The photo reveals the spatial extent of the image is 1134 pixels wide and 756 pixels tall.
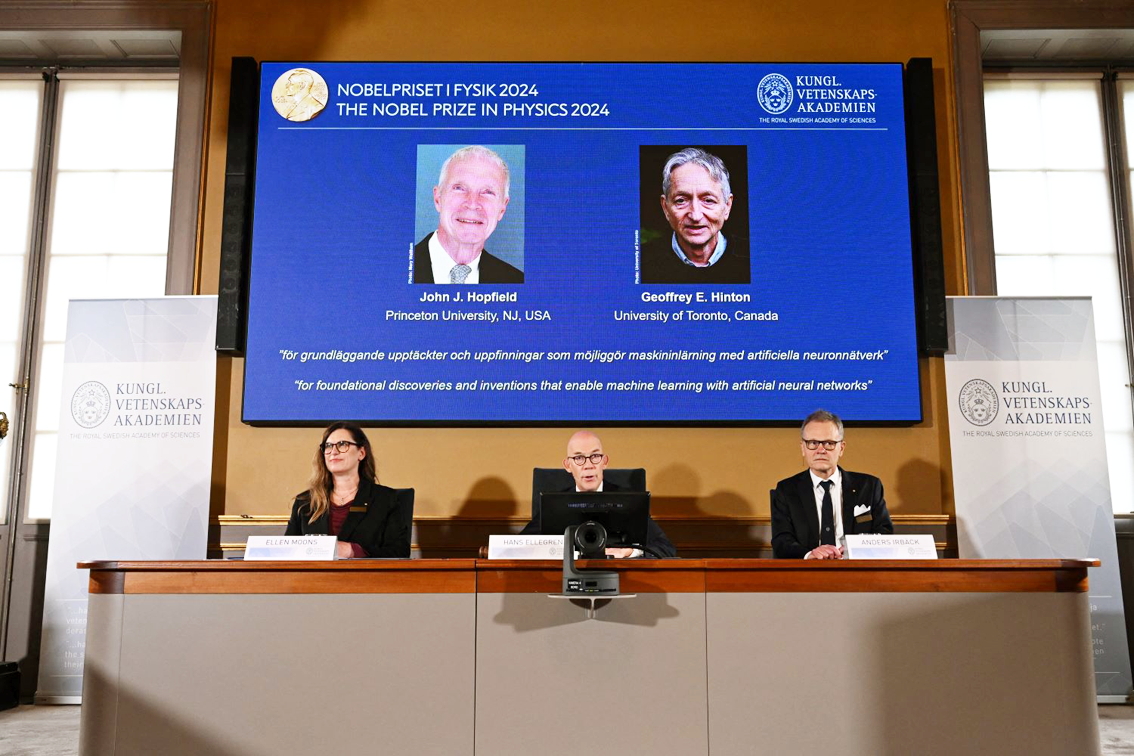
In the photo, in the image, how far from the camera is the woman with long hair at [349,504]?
3871 mm

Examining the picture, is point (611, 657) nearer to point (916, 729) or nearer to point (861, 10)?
point (916, 729)

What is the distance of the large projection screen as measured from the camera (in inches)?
194

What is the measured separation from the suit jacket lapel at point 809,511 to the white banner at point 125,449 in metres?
2.87

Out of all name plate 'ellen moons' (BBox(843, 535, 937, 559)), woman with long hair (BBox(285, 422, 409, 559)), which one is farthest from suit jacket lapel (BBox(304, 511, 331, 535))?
name plate 'ellen moons' (BBox(843, 535, 937, 559))

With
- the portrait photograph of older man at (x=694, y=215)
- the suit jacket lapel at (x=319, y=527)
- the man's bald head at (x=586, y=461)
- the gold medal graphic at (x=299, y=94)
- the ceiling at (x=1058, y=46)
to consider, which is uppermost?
the ceiling at (x=1058, y=46)

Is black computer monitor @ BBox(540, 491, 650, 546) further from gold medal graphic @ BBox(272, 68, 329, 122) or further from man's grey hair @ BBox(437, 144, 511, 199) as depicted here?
gold medal graphic @ BBox(272, 68, 329, 122)

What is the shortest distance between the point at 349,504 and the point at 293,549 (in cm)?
95

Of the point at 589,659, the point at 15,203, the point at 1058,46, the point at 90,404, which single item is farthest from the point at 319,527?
the point at 1058,46

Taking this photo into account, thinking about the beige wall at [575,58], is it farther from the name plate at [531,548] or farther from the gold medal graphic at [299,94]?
the name plate at [531,548]

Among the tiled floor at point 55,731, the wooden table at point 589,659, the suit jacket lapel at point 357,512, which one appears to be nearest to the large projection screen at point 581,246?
the suit jacket lapel at point 357,512

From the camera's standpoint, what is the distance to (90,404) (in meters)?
4.95

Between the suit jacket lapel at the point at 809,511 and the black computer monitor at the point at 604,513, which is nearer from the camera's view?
the black computer monitor at the point at 604,513

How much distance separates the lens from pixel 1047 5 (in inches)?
217

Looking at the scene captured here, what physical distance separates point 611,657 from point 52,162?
4838 mm
